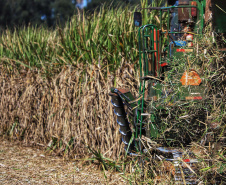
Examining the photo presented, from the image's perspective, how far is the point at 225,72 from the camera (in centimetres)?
339

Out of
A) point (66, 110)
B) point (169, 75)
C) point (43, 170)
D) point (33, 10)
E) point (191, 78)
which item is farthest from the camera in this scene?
point (33, 10)

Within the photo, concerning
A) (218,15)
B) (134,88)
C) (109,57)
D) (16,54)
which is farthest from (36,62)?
(218,15)

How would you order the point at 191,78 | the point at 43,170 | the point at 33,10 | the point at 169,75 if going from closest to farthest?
the point at 191,78
the point at 169,75
the point at 43,170
the point at 33,10

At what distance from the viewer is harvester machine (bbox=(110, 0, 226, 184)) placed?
133 inches

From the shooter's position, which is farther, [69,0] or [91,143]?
[69,0]

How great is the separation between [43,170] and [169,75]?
2735 mm

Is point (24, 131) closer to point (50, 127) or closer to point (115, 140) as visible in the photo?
point (50, 127)

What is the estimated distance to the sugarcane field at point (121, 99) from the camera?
338 cm

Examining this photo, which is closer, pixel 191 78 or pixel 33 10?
pixel 191 78

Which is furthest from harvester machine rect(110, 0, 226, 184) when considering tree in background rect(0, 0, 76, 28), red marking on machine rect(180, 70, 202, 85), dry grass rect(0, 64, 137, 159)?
tree in background rect(0, 0, 76, 28)

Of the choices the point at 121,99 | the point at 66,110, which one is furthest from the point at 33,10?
the point at 121,99

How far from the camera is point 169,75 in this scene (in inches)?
137

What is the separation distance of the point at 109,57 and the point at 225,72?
2.25 metres

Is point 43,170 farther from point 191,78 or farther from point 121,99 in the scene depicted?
point 191,78
